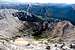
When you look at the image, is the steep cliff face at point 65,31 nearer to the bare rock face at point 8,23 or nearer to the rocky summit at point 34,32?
the rocky summit at point 34,32

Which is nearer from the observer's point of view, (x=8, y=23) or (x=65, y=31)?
(x=65, y=31)

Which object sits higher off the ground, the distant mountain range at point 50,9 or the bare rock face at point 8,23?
the distant mountain range at point 50,9

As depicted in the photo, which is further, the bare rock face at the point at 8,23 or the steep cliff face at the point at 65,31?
the bare rock face at the point at 8,23

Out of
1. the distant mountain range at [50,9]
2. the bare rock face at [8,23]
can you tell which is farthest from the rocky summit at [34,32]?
the distant mountain range at [50,9]

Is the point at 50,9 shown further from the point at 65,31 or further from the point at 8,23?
the point at 8,23

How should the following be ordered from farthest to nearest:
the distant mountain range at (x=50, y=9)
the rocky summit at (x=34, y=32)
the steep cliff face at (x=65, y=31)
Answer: the distant mountain range at (x=50, y=9)
the steep cliff face at (x=65, y=31)
the rocky summit at (x=34, y=32)

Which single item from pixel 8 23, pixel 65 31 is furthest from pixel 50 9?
pixel 8 23
